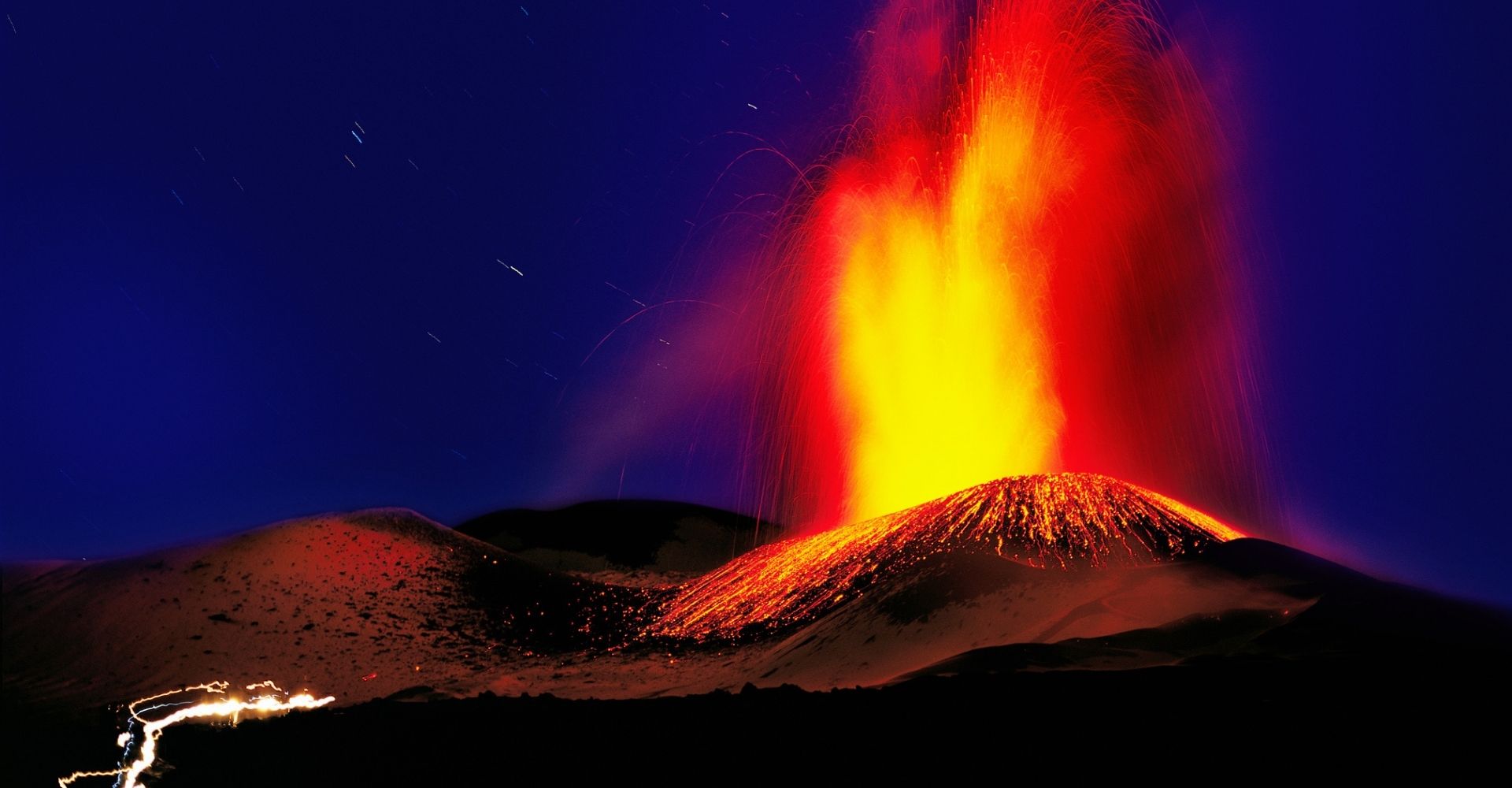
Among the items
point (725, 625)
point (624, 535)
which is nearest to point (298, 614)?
point (725, 625)

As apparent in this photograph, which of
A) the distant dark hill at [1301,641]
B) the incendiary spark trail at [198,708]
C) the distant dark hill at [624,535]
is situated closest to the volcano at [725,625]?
the distant dark hill at [1301,641]

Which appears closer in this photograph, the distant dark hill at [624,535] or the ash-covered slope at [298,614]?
the ash-covered slope at [298,614]

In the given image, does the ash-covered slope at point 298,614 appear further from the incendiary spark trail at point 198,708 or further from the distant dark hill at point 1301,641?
the distant dark hill at point 1301,641

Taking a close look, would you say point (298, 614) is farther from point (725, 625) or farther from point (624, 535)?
point (624, 535)

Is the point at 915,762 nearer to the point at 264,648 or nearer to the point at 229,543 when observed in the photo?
the point at 264,648

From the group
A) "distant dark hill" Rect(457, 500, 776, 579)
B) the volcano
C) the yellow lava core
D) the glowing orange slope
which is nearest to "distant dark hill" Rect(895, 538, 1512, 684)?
the volcano

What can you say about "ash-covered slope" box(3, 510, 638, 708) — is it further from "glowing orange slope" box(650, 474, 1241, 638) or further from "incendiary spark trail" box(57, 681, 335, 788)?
"glowing orange slope" box(650, 474, 1241, 638)
